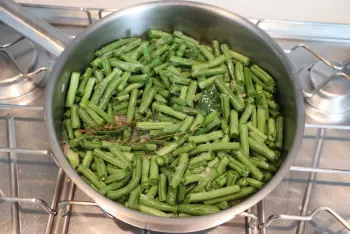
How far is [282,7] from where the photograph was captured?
5.79 feet

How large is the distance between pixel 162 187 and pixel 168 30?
67 centimetres

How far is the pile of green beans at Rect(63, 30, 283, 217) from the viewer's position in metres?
1.20

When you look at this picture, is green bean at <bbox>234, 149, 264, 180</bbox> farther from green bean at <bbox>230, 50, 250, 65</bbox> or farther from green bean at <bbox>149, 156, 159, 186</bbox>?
green bean at <bbox>230, 50, 250, 65</bbox>

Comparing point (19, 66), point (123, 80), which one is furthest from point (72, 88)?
point (19, 66)

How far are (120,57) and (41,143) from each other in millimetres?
430

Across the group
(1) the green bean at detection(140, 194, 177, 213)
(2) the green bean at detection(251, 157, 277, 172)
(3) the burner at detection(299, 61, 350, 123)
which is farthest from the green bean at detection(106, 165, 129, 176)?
(3) the burner at detection(299, 61, 350, 123)

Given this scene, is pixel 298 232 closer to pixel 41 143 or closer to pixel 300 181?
pixel 300 181

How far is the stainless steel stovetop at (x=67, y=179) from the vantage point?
4.09 feet

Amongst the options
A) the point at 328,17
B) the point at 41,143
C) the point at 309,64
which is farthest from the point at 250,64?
the point at 41,143

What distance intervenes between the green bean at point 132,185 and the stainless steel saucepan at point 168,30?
97 mm

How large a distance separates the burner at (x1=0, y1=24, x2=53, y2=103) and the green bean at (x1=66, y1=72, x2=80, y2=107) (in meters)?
0.13

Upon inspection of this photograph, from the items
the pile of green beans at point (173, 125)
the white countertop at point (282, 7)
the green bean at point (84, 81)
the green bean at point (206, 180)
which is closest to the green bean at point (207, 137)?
the pile of green beans at point (173, 125)

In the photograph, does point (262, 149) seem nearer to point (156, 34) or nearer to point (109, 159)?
point (109, 159)

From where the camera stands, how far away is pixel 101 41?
1438 mm
